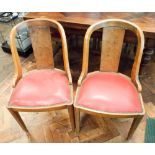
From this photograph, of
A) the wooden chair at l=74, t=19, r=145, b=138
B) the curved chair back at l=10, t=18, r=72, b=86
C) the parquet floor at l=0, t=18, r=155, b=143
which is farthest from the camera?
the parquet floor at l=0, t=18, r=155, b=143

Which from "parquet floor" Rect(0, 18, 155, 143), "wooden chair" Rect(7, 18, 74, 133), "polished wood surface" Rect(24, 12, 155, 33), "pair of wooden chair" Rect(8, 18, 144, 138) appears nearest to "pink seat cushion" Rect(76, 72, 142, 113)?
"pair of wooden chair" Rect(8, 18, 144, 138)

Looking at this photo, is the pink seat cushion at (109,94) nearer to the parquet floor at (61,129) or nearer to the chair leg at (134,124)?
the chair leg at (134,124)

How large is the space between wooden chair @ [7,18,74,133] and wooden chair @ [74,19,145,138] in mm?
118

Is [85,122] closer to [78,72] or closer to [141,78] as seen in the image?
[78,72]

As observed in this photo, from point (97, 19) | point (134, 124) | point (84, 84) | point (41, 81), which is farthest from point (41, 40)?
point (134, 124)

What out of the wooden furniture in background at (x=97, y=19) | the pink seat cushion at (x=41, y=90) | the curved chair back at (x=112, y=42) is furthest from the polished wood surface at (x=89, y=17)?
the pink seat cushion at (x=41, y=90)

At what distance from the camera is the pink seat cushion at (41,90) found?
1188mm

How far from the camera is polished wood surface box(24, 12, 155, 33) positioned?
1.55 meters

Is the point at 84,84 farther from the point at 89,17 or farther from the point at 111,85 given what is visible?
the point at 89,17

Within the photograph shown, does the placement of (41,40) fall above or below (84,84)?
above

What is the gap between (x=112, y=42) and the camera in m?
1.30

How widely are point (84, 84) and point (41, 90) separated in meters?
0.33

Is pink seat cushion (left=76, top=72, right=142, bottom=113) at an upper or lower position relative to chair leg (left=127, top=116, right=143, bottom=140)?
upper

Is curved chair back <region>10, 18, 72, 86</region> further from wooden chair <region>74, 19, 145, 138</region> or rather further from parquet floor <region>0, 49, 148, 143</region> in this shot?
parquet floor <region>0, 49, 148, 143</region>
